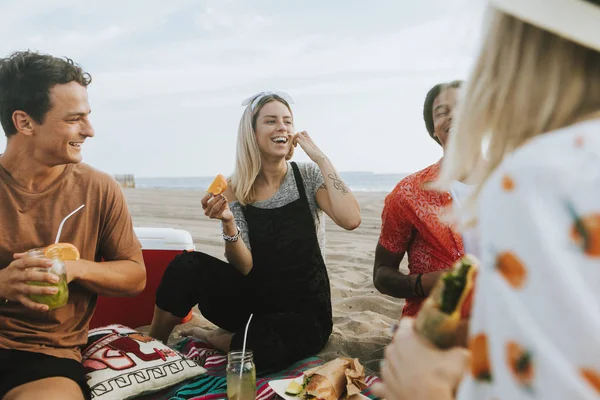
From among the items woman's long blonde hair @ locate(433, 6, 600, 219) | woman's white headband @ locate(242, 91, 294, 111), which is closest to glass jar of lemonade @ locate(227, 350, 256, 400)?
woman's long blonde hair @ locate(433, 6, 600, 219)

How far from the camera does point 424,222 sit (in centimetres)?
305

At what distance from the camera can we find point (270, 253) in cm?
359

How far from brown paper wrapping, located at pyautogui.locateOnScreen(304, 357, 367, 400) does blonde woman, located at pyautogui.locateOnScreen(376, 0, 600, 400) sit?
1648 mm

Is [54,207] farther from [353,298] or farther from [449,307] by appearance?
[353,298]

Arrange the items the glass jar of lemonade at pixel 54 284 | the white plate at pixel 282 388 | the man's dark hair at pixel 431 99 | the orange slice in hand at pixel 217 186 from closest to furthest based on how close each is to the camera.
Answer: the glass jar of lemonade at pixel 54 284, the white plate at pixel 282 388, the man's dark hair at pixel 431 99, the orange slice in hand at pixel 217 186

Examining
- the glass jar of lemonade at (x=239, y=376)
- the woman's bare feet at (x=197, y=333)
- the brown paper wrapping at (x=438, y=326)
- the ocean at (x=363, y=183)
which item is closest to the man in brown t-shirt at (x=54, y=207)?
the glass jar of lemonade at (x=239, y=376)

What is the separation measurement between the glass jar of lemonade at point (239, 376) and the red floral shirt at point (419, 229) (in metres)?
1.06

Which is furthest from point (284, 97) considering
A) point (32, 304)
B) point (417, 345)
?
point (417, 345)

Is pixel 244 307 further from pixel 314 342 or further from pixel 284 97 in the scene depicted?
pixel 284 97

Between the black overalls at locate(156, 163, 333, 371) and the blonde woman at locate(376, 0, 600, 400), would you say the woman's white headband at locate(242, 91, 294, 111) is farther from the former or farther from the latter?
the blonde woman at locate(376, 0, 600, 400)

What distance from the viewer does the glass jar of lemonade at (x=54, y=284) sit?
2.34m

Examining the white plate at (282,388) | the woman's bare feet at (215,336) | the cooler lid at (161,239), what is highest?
the cooler lid at (161,239)

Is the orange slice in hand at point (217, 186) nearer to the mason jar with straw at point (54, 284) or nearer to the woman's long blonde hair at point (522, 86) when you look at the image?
the mason jar with straw at point (54, 284)

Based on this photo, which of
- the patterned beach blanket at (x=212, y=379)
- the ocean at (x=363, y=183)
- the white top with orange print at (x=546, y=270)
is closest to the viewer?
the white top with orange print at (x=546, y=270)
